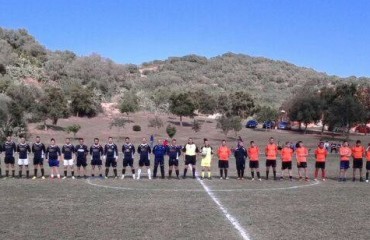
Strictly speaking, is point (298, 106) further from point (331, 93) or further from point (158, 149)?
point (158, 149)

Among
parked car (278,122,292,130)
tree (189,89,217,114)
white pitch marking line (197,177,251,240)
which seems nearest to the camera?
white pitch marking line (197,177,251,240)

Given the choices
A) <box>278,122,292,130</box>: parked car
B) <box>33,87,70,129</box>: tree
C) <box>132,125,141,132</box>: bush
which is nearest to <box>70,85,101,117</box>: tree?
<box>33,87,70,129</box>: tree

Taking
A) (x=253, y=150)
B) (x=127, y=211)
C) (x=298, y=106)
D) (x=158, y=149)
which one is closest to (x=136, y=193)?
(x=127, y=211)

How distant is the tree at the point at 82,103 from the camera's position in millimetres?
74938

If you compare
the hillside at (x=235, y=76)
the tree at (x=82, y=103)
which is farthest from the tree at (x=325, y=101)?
the hillside at (x=235, y=76)

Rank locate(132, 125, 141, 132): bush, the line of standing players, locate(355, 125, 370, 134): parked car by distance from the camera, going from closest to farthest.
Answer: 1. the line of standing players
2. locate(132, 125, 141, 132): bush
3. locate(355, 125, 370, 134): parked car

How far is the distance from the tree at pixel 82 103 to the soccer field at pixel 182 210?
54.0m

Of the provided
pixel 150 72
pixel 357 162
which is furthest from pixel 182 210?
pixel 150 72

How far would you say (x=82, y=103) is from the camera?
74750 mm

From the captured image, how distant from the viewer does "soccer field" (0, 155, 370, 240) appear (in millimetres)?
11023

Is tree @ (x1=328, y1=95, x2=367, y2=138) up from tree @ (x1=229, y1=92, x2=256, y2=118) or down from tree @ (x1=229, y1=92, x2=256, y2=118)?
down

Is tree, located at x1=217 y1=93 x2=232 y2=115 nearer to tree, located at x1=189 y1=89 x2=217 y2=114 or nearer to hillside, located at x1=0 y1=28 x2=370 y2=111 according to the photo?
tree, located at x1=189 y1=89 x2=217 y2=114

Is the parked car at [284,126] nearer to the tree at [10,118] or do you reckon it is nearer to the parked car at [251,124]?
the parked car at [251,124]

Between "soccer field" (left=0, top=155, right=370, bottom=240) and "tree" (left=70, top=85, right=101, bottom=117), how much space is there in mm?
54025
